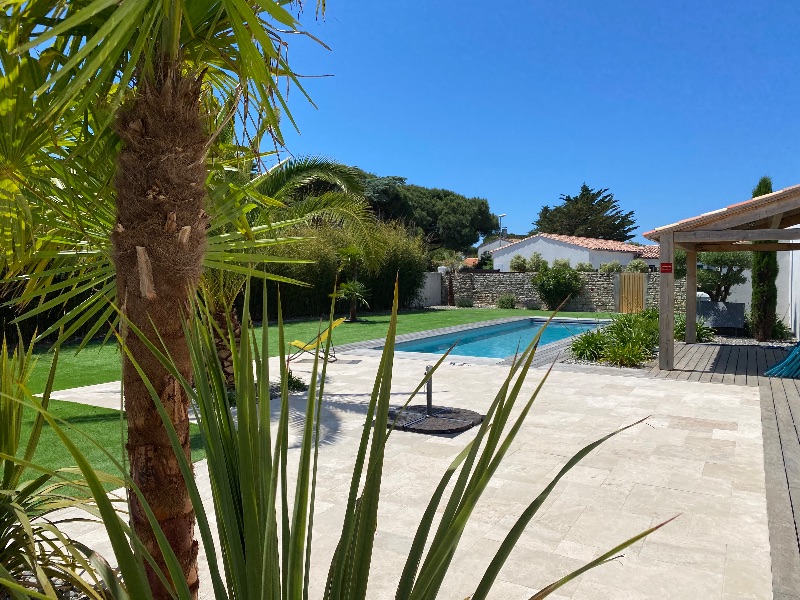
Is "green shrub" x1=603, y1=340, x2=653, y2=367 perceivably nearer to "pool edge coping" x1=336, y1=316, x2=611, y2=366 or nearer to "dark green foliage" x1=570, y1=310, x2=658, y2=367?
"dark green foliage" x1=570, y1=310, x2=658, y2=367

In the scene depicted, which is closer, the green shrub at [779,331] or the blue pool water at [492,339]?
the green shrub at [779,331]

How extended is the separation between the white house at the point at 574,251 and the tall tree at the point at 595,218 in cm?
1586

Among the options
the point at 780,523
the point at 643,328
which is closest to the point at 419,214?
the point at 643,328

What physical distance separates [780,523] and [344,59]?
4.11 meters

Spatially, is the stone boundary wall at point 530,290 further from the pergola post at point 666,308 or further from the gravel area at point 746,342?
the pergola post at point 666,308

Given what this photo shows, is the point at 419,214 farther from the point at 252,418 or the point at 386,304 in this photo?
the point at 252,418

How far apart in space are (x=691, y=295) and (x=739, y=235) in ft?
13.6

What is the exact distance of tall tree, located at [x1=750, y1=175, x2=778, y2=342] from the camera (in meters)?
14.1

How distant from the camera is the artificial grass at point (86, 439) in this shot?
5.31 metres

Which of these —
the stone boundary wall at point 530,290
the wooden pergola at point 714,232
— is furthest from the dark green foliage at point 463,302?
the wooden pergola at point 714,232

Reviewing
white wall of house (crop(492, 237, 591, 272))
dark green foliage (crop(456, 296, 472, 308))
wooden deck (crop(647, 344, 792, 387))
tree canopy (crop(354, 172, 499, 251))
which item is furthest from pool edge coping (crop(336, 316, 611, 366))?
tree canopy (crop(354, 172, 499, 251))

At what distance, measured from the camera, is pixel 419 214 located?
153 feet

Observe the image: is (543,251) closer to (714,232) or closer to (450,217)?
(450,217)

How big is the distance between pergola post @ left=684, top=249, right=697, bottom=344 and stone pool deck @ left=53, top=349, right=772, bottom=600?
577 centimetres
